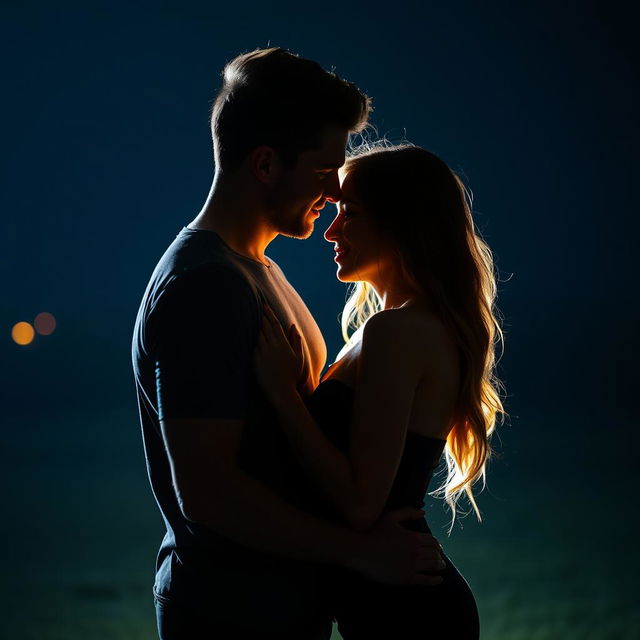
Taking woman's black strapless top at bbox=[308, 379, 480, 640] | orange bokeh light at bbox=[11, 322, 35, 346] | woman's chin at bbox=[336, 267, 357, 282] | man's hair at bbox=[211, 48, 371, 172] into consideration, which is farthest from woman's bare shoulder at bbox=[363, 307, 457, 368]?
orange bokeh light at bbox=[11, 322, 35, 346]

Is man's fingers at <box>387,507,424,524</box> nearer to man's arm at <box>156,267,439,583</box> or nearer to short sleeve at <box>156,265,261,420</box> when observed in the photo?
man's arm at <box>156,267,439,583</box>

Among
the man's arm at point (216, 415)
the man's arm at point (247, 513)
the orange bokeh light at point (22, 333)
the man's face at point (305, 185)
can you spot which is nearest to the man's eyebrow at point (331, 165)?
the man's face at point (305, 185)

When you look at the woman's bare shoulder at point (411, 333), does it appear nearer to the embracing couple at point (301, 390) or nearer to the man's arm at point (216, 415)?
the embracing couple at point (301, 390)

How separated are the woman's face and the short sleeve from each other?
413mm

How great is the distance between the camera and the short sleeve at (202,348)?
1098mm

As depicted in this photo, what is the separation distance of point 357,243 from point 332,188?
119mm

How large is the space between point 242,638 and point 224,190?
757 mm

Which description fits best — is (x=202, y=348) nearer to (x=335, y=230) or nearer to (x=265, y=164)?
(x=265, y=164)

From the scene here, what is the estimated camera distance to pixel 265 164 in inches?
52.9

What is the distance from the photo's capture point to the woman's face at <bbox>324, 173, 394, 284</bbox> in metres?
1.48

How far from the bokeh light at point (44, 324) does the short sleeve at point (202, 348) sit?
23.9ft

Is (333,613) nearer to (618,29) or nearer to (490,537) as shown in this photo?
(490,537)

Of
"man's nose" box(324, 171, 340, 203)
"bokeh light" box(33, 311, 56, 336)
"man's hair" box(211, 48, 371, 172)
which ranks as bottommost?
"bokeh light" box(33, 311, 56, 336)

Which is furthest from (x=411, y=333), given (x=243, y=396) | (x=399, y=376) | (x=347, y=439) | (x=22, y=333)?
(x=22, y=333)
